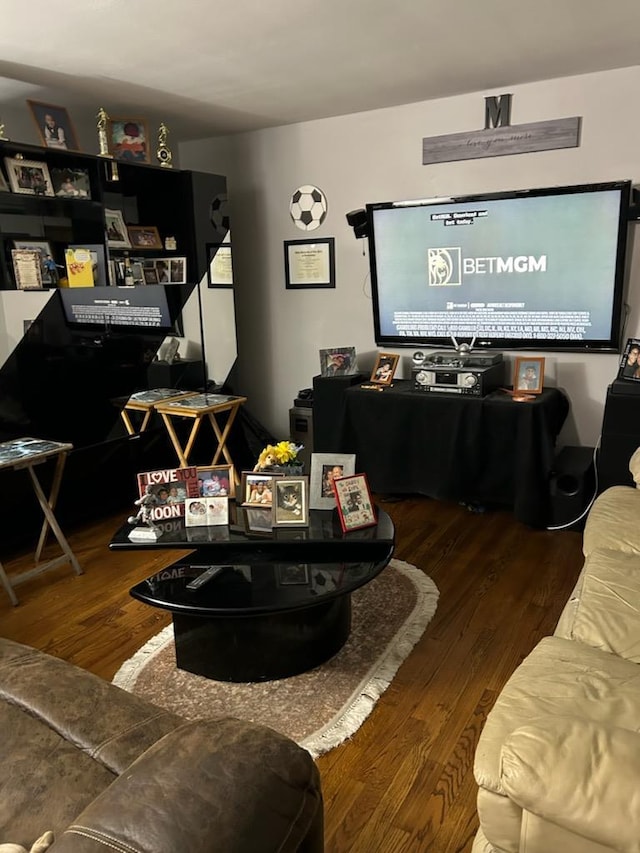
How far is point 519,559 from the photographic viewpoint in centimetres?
317

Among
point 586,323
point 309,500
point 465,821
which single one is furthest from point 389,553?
point 586,323

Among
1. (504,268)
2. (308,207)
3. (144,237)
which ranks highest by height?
(308,207)

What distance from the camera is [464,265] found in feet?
12.6

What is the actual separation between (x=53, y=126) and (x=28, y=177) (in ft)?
1.15

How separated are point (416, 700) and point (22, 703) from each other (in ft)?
4.14

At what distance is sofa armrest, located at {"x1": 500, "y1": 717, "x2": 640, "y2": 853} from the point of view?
103 centimetres

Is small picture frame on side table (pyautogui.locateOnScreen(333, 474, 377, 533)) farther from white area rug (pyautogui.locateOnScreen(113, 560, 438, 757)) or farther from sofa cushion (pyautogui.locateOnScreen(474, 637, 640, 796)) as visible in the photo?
sofa cushion (pyautogui.locateOnScreen(474, 637, 640, 796))

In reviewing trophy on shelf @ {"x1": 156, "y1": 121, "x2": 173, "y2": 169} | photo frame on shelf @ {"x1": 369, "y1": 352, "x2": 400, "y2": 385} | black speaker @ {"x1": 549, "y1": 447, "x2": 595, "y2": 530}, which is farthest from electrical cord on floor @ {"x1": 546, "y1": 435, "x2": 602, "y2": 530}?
trophy on shelf @ {"x1": 156, "y1": 121, "x2": 173, "y2": 169}

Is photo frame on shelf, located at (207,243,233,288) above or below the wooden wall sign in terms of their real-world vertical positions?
below

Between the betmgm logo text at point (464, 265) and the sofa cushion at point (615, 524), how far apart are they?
157 centimetres

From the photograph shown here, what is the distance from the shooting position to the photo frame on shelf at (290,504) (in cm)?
242

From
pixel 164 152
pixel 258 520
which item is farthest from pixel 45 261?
pixel 258 520

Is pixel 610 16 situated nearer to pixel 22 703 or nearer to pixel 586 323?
pixel 586 323

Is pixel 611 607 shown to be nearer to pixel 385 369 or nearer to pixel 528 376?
pixel 528 376
